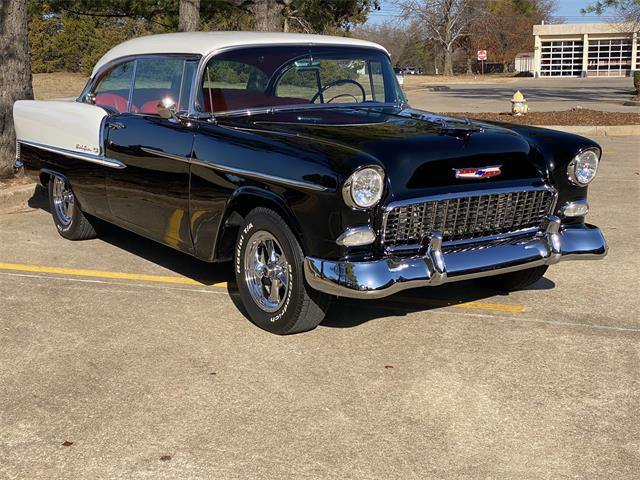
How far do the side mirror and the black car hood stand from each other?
1.34 ft

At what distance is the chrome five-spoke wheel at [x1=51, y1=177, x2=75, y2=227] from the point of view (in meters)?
7.24

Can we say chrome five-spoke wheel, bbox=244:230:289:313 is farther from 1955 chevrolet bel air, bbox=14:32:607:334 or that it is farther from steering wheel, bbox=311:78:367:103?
steering wheel, bbox=311:78:367:103

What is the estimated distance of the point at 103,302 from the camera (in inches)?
217

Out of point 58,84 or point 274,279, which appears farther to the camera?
point 58,84

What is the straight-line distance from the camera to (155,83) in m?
6.05

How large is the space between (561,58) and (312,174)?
7089cm

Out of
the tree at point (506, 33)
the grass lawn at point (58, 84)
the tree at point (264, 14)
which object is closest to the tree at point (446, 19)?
the tree at point (506, 33)

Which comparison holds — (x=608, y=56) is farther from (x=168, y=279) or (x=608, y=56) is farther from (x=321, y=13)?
(x=168, y=279)

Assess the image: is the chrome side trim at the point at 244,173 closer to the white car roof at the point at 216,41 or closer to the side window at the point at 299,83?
the white car roof at the point at 216,41

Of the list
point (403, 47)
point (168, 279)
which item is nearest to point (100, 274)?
point (168, 279)

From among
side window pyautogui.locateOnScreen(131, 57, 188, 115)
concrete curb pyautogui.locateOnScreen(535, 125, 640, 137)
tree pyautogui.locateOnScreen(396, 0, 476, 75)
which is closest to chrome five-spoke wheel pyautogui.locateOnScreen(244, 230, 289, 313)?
side window pyautogui.locateOnScreen(131, 57, 188, 115)

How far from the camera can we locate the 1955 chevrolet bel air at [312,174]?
437cm

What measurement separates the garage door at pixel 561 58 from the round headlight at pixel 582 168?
225ft

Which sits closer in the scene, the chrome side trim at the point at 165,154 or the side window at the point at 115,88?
the chrome side trim at the point at 165,154
